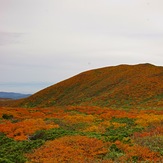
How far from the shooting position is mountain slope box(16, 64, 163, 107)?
49.1 metres

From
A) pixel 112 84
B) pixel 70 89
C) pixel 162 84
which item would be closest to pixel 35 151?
pixel 162 84

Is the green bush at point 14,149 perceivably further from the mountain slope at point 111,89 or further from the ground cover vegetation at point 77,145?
the mountain slope at point 111,89

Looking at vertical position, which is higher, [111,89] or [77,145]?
[111,89]

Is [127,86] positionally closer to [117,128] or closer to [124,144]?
[117,128]

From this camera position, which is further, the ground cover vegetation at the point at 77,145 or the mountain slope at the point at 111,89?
the mountain slope at the point at 111,89

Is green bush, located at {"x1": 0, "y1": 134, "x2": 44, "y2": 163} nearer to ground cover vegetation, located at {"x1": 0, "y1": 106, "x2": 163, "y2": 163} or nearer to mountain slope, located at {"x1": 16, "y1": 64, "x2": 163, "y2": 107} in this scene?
ground cover vegetation, located at {"x1": 0, "y1": 106, "x2": 163, "y2": 163}

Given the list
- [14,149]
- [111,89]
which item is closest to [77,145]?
[14,149]

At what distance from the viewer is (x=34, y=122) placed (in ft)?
82.1

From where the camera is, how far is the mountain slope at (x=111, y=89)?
4909 cm

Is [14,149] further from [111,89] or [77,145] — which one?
[111,89]

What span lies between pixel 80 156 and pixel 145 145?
14.1ft

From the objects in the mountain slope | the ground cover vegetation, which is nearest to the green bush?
the ground cover vegetation

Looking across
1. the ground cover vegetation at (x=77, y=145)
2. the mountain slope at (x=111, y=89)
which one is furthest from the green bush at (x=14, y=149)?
the mountain slope at (x=111, y=89)

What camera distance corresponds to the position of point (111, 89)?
197 ft
